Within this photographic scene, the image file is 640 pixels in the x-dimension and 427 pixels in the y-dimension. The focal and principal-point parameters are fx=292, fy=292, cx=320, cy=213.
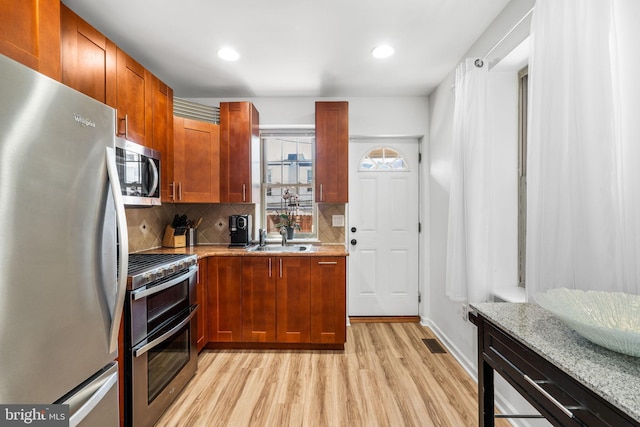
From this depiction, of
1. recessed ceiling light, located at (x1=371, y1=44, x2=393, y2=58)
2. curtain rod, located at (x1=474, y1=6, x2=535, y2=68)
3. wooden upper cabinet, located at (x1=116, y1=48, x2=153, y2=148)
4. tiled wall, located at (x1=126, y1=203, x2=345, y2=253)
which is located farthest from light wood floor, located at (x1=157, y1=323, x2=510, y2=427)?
recessed ceiling light, located at (x1=371, y1=44, x2=393, y2=58)

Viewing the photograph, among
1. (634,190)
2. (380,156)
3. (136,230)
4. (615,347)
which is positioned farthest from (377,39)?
(136,230)

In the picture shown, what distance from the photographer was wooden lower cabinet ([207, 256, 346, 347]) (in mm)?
2650

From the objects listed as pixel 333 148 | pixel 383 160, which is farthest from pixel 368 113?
pixel 333 148

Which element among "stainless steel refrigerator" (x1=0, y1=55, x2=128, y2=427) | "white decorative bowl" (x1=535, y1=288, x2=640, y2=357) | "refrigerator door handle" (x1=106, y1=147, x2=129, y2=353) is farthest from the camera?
"refrigerator door handle" (x1=106, y1=147, x2=129, y2=353)

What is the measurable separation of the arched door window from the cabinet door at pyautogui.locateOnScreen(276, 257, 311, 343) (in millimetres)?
1428

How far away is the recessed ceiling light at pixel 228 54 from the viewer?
7.55 feet

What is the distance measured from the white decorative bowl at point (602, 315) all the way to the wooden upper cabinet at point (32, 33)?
6.69 ft

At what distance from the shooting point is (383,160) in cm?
344

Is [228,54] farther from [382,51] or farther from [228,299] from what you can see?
[228,299]

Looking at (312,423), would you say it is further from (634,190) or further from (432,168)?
(432,168)

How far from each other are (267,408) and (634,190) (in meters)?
2.18

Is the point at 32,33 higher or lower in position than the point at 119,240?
higher

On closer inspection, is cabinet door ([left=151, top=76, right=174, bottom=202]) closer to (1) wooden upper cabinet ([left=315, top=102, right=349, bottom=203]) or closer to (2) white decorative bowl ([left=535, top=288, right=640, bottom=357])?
(1) wooden upper cabinet ([left=315, top=102, right=349, bottom=203])

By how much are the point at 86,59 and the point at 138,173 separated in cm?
73
